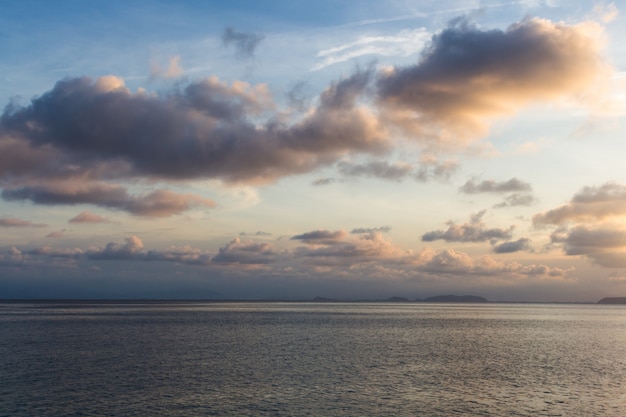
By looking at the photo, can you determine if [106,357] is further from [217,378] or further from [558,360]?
[558,360]

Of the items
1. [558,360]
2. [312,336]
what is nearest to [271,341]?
[312,336]

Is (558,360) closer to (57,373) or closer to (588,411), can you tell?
(588,411)

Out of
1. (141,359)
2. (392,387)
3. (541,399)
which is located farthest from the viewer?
(141,359)

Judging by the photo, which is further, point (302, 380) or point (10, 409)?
point (302, 380)

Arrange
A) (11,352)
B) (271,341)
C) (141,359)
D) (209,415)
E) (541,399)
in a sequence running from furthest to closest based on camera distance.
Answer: (271,341) < (11,352) < (141,359) < (541,399) < (209,415)

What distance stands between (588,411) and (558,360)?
41.4 metres

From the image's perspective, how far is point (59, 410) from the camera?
49.4 m

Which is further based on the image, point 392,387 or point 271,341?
point 271,341

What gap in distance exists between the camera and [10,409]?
4916cm

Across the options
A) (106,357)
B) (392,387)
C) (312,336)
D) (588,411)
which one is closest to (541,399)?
(588,411)

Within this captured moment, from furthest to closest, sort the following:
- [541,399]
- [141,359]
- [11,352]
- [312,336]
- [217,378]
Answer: [312,336] → [11,352] → [141,359] → [217,378] → [541,399]

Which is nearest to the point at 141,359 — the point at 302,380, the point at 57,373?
the point at 57,373

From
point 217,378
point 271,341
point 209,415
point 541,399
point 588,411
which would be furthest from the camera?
point 271,341

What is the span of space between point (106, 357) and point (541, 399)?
62.5 meters
